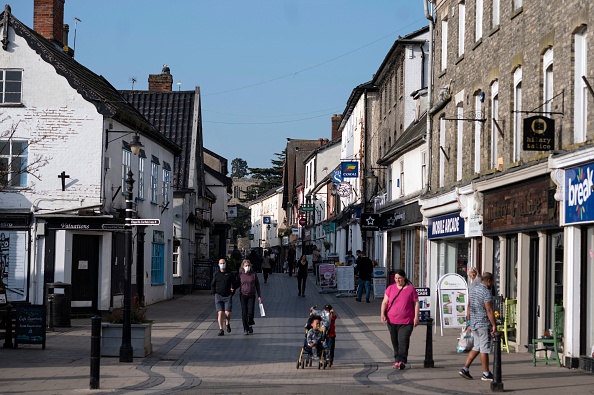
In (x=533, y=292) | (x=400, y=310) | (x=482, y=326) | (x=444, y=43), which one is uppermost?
(x=444, y=43)

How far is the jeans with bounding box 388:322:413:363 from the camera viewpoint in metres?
16.5

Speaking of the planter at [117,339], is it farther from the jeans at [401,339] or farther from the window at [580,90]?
the window at [580,90]

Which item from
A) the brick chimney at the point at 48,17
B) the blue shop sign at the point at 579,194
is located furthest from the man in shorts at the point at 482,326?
the brick chimney at the point at 48,17

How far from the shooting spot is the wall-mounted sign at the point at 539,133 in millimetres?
17188

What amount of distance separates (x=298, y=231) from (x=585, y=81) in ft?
237

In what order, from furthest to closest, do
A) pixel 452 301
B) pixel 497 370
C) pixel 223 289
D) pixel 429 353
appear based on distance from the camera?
pixel 223 289 → pixel 452 301 → pixel 429 353 → pixel 497 370

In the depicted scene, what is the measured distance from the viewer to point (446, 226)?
26828 millimetres

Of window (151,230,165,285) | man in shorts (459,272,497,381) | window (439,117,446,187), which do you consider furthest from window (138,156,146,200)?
man in shorts (459,272,497,381)

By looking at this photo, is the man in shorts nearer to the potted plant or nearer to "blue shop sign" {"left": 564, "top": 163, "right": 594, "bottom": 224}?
"blue shop sign" {"left": 564, "top": 163, "right": 594, "bottom": 224}

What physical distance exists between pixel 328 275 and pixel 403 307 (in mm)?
27081

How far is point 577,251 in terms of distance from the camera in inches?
653

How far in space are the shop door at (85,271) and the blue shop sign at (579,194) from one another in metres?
15.9

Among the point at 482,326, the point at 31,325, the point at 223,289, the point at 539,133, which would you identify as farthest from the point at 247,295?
the point at 482,326

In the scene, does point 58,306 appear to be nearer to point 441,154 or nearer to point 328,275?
point 441,154
